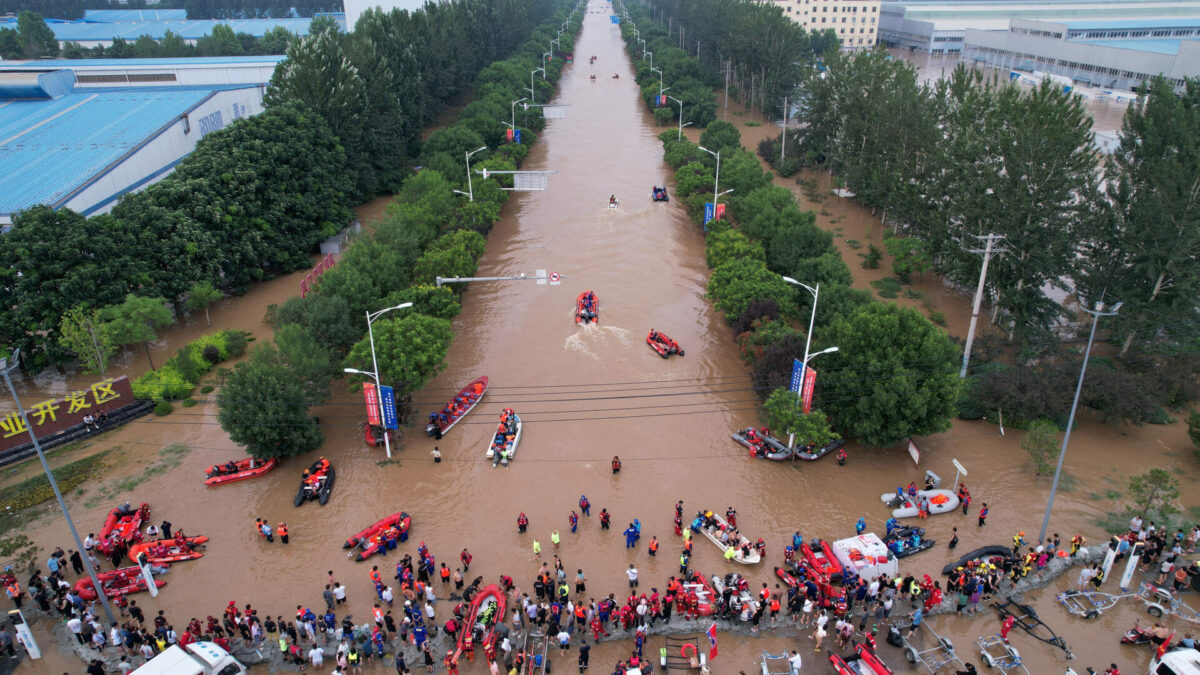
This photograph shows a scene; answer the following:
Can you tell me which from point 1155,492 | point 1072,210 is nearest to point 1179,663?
point 1155,492

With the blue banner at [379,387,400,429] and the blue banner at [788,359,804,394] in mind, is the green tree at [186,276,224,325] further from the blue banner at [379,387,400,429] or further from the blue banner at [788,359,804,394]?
the blue banner at [788,359,804,394]

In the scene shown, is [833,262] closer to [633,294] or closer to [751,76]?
[633,294]

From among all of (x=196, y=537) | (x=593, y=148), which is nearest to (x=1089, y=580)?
(x=196, y=537)

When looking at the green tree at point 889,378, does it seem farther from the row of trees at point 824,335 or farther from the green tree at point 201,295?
the green tree at point 201,295

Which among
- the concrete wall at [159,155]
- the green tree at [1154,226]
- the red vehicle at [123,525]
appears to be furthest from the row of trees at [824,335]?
the concrete wall at [159,155]

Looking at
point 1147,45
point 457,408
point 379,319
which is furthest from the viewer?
point 1147,45

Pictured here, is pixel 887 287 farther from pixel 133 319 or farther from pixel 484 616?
pixel 133 319

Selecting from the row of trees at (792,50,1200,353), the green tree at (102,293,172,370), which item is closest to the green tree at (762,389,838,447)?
the row of trees at (792,50,1200,353)
